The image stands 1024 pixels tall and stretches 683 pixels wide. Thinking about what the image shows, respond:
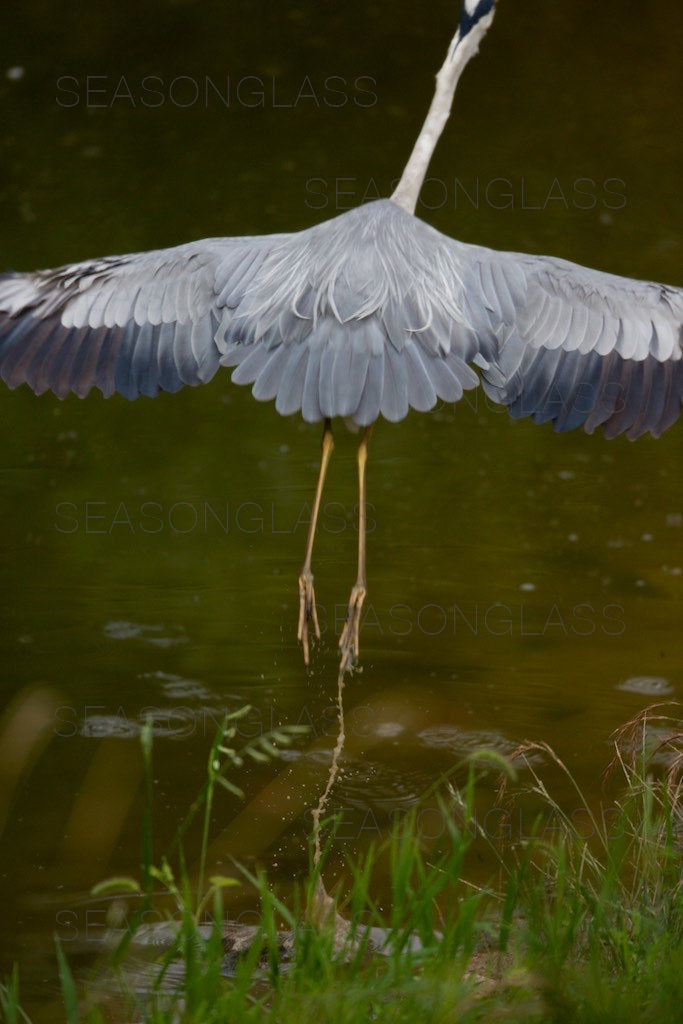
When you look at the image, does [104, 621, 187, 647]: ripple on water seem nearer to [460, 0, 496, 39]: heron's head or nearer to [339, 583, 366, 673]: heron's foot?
[339, 583, 366, 673]: heron's foot

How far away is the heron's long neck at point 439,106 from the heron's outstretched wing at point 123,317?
46 cm

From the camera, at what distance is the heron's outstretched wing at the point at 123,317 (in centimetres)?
407

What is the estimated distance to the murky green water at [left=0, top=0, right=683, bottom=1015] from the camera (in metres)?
4.53

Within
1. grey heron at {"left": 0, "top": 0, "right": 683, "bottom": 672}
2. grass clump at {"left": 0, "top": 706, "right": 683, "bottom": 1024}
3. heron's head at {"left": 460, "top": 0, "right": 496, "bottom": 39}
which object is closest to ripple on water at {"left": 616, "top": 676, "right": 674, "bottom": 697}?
grey heron at {"left": 0, "top": 0, "right": 683, "bottom": 672}

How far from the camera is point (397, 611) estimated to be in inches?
224

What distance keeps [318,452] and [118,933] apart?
4192mm

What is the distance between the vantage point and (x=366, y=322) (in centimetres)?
370

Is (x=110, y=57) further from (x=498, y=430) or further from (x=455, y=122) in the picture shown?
(x=498, y=430)

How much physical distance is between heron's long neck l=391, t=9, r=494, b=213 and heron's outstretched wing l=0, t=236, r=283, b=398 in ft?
1.52

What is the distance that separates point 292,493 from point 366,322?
322cm

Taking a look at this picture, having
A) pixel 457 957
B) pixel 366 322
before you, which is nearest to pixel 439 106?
pixel 366 322

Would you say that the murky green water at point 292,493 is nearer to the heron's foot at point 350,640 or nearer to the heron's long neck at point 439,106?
the heron's foot at point 350,640

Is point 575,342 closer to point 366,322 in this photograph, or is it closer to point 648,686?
point 366,322

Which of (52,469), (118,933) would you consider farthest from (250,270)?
(52,469)
